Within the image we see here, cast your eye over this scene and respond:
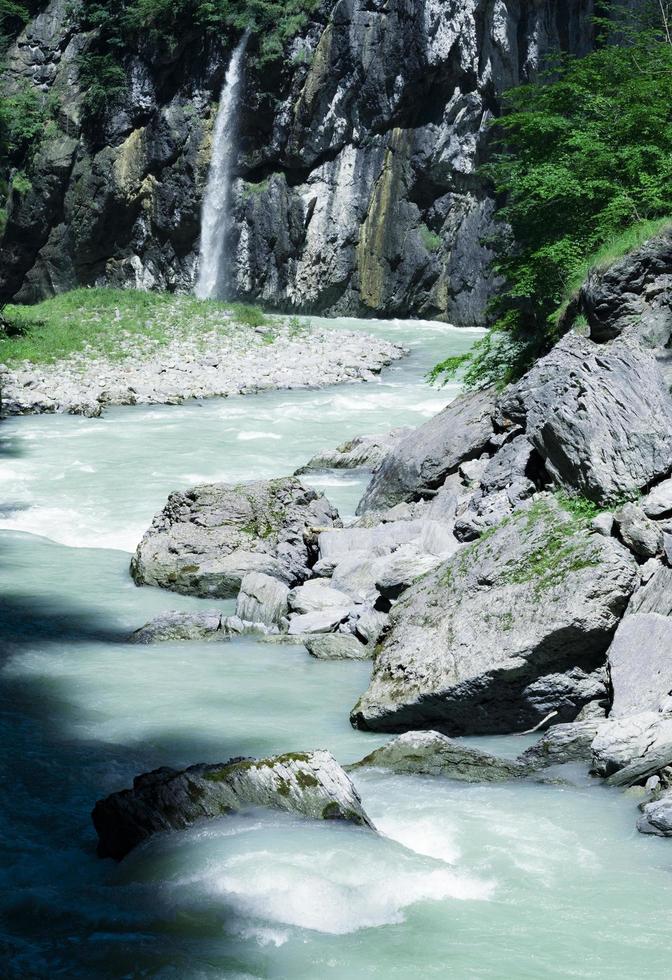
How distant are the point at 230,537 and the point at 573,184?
5551 mm

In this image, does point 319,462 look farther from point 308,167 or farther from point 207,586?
point 308,167

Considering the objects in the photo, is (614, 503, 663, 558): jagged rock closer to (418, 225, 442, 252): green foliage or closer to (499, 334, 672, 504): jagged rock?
(499, 334, 672, 504): jagged rock

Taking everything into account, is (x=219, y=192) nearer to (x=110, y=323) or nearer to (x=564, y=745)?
(x=110, y=323)

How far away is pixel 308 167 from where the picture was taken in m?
40.1

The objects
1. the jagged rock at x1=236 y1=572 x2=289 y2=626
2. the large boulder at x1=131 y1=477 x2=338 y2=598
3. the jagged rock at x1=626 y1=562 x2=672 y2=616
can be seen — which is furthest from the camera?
the large boulder at x1=131 y1=477 x2=338 y2=598

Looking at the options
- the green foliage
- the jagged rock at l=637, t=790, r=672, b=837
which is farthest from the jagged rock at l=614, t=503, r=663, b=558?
the green foliage

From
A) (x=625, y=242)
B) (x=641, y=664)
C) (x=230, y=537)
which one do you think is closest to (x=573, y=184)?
(x=625, y=242)

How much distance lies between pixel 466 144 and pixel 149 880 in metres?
37.1

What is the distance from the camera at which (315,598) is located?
9.12 m

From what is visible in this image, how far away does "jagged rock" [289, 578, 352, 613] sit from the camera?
29.6 feet

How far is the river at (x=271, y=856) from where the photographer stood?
406 cm

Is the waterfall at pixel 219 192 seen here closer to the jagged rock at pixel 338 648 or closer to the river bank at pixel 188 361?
the river bank at pixel 188 361

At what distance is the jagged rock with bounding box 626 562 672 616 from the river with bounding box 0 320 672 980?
109 cm

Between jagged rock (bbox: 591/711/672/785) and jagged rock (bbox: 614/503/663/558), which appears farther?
jagged rock (bbox: 614/503/663/558)
